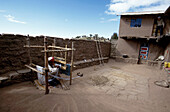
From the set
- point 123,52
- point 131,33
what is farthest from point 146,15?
point 123,52

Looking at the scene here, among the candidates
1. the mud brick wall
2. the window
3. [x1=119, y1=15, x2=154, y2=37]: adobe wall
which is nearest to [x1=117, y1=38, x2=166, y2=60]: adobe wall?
[x1=119, y1=15, x2=154, y2=37]: adobe wall

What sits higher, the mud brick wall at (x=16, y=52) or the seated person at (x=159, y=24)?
the seated person at (x=159, y=24)

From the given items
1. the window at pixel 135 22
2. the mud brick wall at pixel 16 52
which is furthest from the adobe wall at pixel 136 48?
the mud brick wall at pixel 16 52

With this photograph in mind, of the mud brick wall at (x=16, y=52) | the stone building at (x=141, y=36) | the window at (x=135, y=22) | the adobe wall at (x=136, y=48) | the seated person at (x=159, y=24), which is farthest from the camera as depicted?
the window at (x=135, y=22)

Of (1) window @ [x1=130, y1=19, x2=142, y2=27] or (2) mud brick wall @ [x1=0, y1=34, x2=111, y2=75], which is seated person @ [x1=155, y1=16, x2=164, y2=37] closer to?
(1) window @ [x1=130, y1=19, x2=142, y2=27]

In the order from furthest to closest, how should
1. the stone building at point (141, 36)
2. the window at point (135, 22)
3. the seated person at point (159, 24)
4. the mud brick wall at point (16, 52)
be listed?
the window at point (135, 22) < the stone building at point (141, 36) < the seated person at point (159, 24) < the mud brick wall at point (16, 52)

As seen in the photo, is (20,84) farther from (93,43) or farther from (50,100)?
(93,43)

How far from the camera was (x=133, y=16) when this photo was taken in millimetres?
10203

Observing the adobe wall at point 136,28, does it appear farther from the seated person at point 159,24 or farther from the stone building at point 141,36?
the seated person at point 159,24

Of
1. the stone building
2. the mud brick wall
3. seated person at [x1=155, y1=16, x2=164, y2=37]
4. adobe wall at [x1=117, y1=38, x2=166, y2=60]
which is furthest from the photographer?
adobe wall at [x1=117, y1=38, x2=166, y2=60]

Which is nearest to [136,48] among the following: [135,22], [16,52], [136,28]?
[136,28]

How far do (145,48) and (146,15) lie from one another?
12.1 ft

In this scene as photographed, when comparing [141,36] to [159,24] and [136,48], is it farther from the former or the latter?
[159,24]

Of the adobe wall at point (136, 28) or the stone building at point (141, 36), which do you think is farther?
the adobe wall at point (136, 28)
